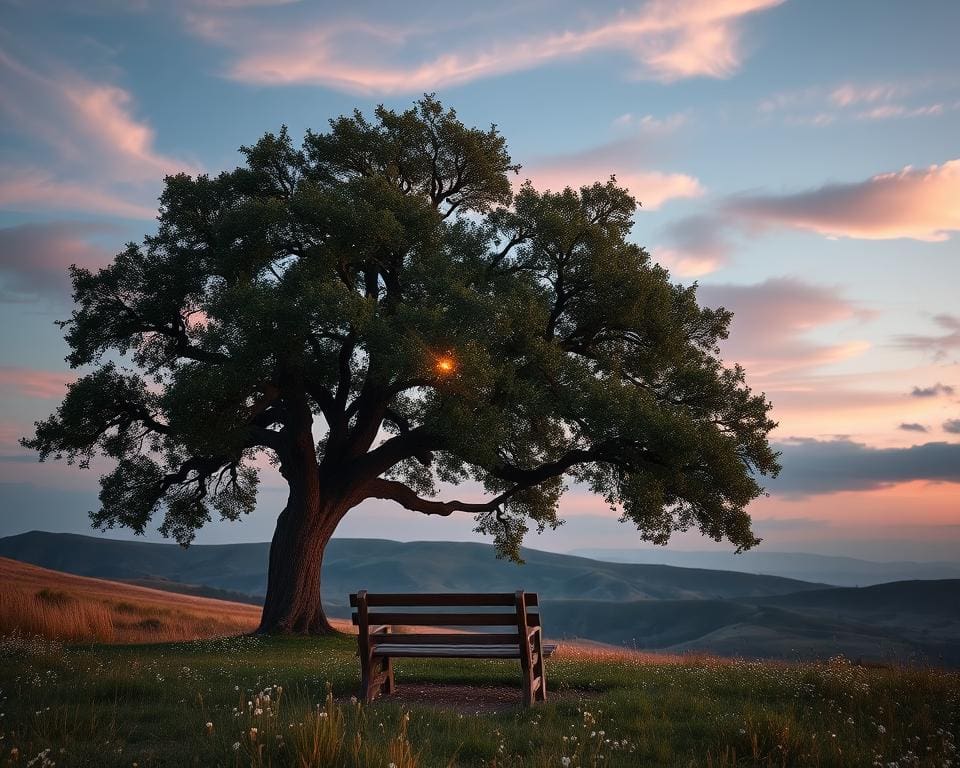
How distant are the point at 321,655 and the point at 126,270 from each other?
1555 centimetres

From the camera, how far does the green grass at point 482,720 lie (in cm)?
663

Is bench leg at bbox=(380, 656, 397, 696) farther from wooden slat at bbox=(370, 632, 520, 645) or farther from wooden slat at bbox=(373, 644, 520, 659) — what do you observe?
wooden slat at bbox=(373, 644, 520, 659)

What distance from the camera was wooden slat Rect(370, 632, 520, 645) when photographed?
10922 mm

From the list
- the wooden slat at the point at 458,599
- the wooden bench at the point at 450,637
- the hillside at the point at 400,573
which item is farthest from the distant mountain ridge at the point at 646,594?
the wooden slat at the point at 458,599

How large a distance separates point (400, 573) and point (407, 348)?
17459 centimetres

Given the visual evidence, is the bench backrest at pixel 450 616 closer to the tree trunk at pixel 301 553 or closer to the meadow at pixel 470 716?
the meadow at pixel 470 716

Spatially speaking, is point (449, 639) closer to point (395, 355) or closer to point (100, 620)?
point (395, 355)

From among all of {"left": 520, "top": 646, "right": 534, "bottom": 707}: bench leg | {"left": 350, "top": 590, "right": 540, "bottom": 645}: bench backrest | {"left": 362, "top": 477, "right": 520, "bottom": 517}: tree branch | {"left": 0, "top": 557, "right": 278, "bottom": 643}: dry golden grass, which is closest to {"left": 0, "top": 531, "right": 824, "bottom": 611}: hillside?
{"left": 0, "top": 557, "right": 278, "bottom": 643}: dry golden grass

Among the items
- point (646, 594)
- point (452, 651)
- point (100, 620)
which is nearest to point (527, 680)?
point (452, 651)

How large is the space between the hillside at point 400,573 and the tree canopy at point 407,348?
5219 inches

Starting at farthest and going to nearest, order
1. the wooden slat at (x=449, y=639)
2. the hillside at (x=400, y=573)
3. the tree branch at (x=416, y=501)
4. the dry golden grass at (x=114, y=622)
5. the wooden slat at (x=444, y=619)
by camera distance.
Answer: the hillside at (x=400, y=573) < the tree branch at (x=416, y=501) < the dry golden grass at (x=114, y=622) < the wooden slat at (x=449, y=639) < the wooden slat at (x=444, y=619)

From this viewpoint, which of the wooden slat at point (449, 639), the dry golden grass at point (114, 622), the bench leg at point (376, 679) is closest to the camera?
the wooden slat at point (449, 639)

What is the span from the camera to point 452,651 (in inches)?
429

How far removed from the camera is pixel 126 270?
25.6 metres
